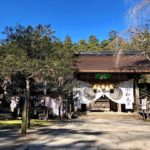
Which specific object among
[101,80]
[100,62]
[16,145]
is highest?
[100,62]

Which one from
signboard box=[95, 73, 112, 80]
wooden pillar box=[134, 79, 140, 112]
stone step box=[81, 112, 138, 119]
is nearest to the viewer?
stone step box=[81, 112, 138, 119]

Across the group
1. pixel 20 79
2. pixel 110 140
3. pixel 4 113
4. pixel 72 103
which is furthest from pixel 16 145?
pixel 72 103

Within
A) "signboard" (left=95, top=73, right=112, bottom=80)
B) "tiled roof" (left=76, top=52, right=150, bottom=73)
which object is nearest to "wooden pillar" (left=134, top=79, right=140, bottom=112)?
"tiled roof" (left=76, top=52, right=150, bottom=73)

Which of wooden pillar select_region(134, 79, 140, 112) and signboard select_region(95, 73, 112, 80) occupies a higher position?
signboard select_region(95, 73, 112, 80)

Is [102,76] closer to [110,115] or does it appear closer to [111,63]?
[111,63]

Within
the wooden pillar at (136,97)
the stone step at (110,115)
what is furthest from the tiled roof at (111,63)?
the stone step at (110,115)

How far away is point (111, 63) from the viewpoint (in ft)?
72.3

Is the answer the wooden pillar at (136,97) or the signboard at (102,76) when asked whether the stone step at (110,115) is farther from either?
the signboard at (102,76)

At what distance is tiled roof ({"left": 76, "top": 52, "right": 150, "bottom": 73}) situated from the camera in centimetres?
2036

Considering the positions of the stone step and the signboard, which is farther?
the signboard

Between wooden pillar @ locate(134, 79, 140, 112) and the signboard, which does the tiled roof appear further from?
wooden pillar @ locate(134, 79, 140, 112)

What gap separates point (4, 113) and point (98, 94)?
23.4ft

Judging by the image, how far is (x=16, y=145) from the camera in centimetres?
813

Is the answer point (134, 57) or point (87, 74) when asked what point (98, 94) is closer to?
point (87, 74)
